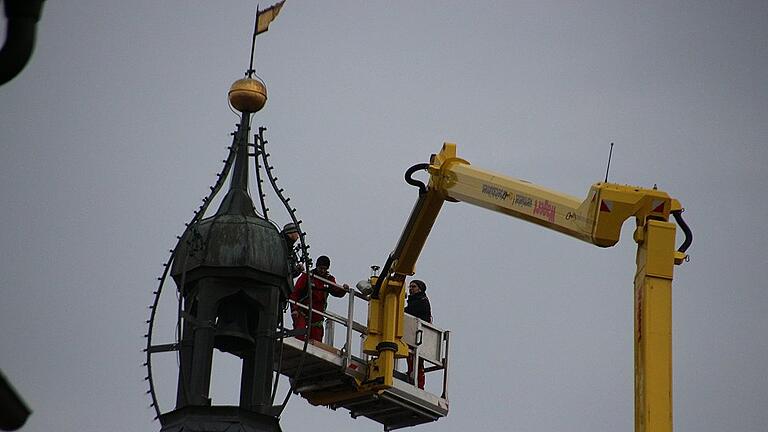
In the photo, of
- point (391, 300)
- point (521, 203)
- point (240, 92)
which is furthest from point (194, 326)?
point (391, 300)

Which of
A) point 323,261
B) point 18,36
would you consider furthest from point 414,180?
point 18,36

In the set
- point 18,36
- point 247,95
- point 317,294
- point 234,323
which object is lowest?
point 18,36

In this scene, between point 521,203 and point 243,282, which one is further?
point 521,203

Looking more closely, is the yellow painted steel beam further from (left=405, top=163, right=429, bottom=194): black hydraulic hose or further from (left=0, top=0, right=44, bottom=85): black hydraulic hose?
(left=0, top=0, right=44, bottom=85): black hydraulic hose

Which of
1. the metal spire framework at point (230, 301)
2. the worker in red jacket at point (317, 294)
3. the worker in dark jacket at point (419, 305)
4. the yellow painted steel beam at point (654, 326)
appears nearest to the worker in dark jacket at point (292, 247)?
the metal spire framework at point (230, 301)

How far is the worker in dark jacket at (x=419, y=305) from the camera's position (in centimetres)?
3894

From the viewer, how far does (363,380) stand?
37344mm

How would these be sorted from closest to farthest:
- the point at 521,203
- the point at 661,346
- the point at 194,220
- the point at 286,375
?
the point at 661,346 → the point at 194,220 → the point at 521,203 → the point at 286,375

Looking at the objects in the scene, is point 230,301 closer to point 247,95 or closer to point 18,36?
point 247,95

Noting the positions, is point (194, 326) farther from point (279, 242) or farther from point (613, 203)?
point (613, 203)

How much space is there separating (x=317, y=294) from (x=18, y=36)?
2655 centimetres

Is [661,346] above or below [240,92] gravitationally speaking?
below

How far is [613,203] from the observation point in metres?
28.7

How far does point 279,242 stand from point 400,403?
1085 centimetres
